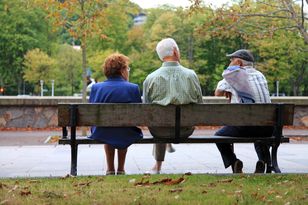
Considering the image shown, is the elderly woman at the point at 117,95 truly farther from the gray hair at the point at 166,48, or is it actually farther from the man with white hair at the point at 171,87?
the gray hair at the point at 166,48

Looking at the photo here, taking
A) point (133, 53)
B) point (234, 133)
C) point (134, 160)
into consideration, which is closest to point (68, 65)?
point (133, 53)

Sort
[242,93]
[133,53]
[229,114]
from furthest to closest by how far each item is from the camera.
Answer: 1. [133,53]
2. [242,93]
3. [229,114]

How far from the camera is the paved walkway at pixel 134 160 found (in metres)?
7.64

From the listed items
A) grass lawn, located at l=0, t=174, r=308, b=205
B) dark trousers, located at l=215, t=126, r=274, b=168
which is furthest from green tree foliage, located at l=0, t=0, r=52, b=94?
grass lawn, located at l=0, t=174, r=308, b=205

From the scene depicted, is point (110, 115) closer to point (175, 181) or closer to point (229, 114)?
point (175, 181)

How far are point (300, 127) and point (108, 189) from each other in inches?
551

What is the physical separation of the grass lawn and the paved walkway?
1443 millimetres

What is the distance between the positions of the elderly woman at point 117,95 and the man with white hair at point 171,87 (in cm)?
21

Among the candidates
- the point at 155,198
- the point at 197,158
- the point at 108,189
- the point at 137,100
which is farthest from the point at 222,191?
the point at 197,158

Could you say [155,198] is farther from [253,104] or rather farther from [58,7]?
[58,7]

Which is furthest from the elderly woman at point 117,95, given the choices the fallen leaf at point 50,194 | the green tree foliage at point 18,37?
the green tree foliage at point 18,37

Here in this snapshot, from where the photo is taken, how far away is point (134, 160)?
30.0 ft

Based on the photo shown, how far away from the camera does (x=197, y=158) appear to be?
9.43 m

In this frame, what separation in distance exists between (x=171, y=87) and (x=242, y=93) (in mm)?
1028
